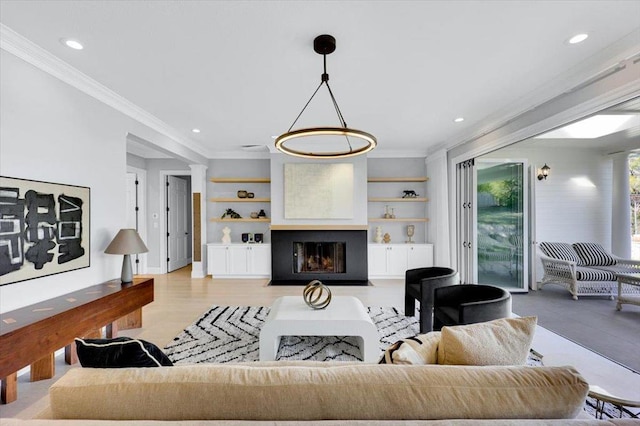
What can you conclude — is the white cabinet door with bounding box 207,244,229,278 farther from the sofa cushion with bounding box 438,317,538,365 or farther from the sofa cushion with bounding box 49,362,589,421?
the sofa cushion with bounding box 438,317,538,365

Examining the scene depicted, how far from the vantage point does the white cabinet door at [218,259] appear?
589 cm

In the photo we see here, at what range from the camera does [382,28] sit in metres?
2.12

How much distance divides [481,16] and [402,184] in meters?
4.43

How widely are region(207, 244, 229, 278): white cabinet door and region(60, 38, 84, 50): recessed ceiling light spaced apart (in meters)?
4.07

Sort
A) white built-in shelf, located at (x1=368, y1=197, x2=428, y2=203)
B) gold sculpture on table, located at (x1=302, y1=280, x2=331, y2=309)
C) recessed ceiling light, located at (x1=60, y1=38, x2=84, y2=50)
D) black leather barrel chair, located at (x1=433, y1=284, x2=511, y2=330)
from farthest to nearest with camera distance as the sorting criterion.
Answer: white built-in shelf, located at (x1=368, y1=197, x2=428, y2=203)
gold sculpture on table, located at (x1=302, y1=280, x2=331, y2=309)
black leather barrel chair, located at (x1=433, y1=284, x2=511, y2=330)
recessed ceiling light, located at (x1=60, y1=38, x2=84, y2=50)

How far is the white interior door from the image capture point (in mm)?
6719

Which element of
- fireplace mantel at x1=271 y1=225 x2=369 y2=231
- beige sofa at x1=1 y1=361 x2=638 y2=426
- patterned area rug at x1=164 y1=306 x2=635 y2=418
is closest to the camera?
beige sofa at x1=1 y1=361 x2=638 y2=426

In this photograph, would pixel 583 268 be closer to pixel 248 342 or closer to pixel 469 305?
pixel 469 305

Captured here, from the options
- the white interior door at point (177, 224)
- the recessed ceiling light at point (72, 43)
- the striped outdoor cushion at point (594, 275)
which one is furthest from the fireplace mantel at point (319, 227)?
the recessed ceiling light at point (72, 43)

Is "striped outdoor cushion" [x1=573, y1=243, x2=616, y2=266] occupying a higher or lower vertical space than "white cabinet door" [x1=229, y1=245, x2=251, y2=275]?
higher

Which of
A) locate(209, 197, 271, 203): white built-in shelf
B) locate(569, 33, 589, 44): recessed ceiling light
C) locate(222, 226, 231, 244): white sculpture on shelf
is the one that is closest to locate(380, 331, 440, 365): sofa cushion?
locate(569, 33, 589, 44): recessed ceiling light

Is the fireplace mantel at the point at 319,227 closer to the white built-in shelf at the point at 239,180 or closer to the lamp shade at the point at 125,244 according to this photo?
the white built-in shelf at the point at 239,180

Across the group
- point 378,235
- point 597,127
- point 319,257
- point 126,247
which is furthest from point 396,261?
point 126,247

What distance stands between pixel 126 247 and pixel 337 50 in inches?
112
